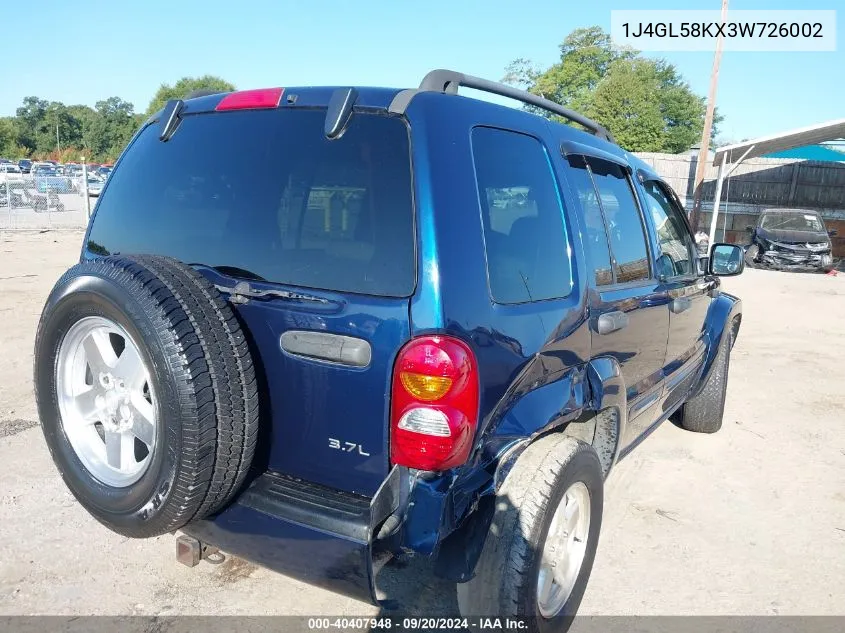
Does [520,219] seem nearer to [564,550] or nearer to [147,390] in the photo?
[564,550]

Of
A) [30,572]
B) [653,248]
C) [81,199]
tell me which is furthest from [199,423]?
[81,199]

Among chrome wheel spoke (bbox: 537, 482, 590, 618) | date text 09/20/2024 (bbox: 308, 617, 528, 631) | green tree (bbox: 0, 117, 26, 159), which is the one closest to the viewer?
chrome wheel spoke (bbox: 537, 482, 590, 618)

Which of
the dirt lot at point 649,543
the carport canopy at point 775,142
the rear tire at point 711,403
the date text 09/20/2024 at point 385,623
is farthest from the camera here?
the carport canopy at point 775,142

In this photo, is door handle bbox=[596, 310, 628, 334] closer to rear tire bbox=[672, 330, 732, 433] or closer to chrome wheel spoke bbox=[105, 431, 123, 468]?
chrome wheel spoke bbox=[105, 431, 123, 468]

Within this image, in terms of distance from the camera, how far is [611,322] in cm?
270

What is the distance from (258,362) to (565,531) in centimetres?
132

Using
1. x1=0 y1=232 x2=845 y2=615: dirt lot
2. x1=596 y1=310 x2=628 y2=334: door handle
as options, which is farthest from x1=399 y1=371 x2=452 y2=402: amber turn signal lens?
x1=0 y1=232 x2=845 y2=615: dirt lot

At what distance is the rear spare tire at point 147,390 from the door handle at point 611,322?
139cm

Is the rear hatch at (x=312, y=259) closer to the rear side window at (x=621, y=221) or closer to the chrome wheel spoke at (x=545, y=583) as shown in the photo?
the chrome wheel spoke at (x=545, y=583)

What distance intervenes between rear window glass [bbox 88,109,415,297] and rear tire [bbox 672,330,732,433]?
3.41 metres

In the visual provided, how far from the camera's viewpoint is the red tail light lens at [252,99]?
2.27m

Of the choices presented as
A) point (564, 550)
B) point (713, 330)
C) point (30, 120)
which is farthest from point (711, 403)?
point (30, 120)

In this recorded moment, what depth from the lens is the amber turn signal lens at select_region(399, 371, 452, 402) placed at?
6.13 feet

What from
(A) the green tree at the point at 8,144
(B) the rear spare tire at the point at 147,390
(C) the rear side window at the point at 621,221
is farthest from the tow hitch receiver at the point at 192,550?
(A) the green tree at the point at 8,144
